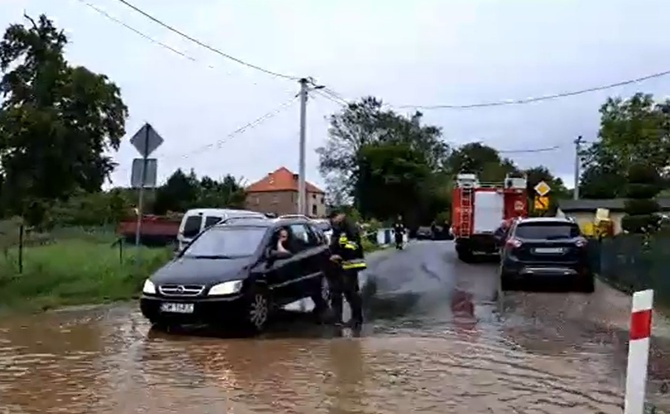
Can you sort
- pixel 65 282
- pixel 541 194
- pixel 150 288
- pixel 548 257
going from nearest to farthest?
pixel 150 288, pixel 65 282, pixel 548 257, pixel 541 194

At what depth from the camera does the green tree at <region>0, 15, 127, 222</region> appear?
52.4 ft

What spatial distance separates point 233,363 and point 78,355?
1.86m

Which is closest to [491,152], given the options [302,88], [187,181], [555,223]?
[187,181]

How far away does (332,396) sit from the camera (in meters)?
8.50

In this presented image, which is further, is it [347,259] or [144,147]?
[144,147]

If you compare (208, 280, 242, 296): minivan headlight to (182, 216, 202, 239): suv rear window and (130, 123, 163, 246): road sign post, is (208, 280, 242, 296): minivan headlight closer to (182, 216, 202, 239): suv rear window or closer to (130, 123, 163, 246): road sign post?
(130, 123, 163, 246): road sign post

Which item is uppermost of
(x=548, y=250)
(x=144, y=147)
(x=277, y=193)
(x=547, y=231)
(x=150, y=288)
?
(x=277, y=193)

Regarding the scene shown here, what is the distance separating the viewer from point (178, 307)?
12445 mm

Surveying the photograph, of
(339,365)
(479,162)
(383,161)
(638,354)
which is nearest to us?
(638,354)

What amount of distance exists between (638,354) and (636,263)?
1386cm

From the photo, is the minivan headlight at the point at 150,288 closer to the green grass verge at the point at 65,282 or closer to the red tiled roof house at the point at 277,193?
the green grass verge at the point at 65,282

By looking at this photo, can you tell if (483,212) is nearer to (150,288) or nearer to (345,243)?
(345,243)

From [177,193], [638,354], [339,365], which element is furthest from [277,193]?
[638,354]

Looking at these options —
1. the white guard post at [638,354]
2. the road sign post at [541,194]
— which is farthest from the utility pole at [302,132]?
the white guard post at [638,354]
